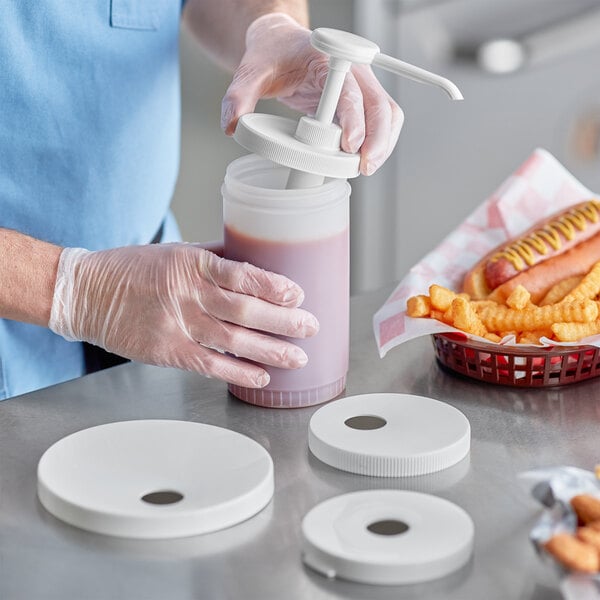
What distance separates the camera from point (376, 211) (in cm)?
318

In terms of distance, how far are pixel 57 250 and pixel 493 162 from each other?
78.4 inches

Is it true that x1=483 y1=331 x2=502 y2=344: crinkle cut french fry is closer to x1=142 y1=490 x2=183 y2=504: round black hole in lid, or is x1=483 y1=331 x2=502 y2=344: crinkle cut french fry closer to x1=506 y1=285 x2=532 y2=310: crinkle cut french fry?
x1=506 y1=285 x2=532 y2=310: crinkle cut french fry

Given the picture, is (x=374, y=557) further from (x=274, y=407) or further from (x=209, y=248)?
(x=209, y=248)

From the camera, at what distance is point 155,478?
1.07m

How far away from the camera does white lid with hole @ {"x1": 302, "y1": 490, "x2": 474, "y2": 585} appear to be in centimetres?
93

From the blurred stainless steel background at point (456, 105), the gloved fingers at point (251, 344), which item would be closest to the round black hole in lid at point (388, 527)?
the gloved fingers at point (251, 344)

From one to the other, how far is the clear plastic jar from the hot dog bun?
0.25 metres

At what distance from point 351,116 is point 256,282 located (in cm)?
23

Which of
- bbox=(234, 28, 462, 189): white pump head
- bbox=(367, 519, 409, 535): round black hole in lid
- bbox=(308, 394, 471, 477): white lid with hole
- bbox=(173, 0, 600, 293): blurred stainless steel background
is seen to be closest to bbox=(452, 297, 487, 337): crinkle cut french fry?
bbox=(308, 394, 471, 477): white lid with hole

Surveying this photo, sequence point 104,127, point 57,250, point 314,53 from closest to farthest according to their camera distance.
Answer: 1. point 57,250
2. point 314,53
3. point 104,127

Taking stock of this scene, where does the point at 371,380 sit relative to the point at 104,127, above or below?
below

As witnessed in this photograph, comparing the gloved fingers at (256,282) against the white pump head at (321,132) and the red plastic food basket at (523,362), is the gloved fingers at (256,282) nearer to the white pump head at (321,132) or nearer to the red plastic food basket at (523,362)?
the white pump head at (321,132)

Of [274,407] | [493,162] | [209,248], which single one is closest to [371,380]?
[274,407]

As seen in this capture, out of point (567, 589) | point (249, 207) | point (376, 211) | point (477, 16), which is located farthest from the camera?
point (376, 211)
